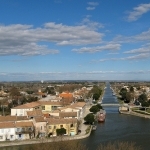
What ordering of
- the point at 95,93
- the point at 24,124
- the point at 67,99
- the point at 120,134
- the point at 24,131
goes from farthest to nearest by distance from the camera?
the point at 95,93 → the point at 67,99 → the point at 120,134 → the point at 24,124 → the point at 24,131

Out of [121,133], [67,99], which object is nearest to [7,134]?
[121,133]

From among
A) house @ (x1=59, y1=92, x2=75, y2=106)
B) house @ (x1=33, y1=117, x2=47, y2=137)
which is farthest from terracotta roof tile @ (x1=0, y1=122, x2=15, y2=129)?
house @ (x1=59, y1=92, x2=75, y2=106)

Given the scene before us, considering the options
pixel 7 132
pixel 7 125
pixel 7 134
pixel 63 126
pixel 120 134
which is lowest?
pixel 120 134

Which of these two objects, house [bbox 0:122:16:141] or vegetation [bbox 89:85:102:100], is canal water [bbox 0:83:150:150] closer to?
house [bbox 0:122:16:141]

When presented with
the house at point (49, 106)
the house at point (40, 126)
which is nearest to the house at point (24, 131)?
the house at point (40, 126)

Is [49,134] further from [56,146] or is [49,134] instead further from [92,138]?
[56,146]

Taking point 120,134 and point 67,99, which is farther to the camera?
point 67,99

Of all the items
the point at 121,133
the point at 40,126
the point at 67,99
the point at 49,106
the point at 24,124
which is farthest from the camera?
the point at 67,99

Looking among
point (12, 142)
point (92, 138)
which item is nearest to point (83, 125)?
point (92, 138)

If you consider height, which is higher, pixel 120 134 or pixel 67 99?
pixel 67 99

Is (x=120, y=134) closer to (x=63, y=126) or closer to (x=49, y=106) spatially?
(x=63, y=126)

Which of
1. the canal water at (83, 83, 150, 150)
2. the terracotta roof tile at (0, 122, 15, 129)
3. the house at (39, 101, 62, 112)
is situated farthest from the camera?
the house at (39, 101, 62, 112)
